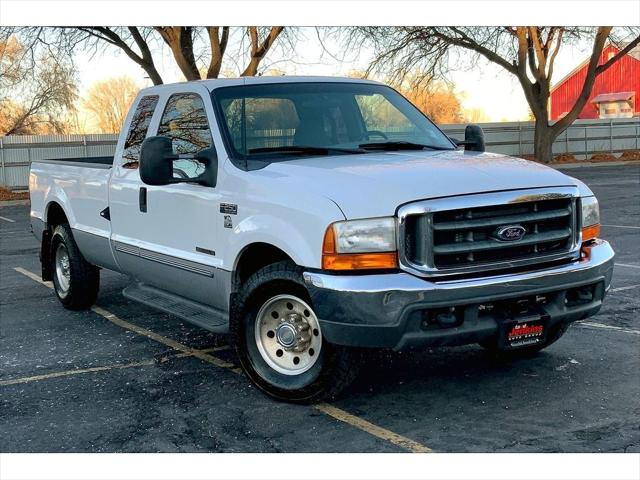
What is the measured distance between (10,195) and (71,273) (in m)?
19.5

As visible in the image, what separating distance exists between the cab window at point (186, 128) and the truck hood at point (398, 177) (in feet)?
2.80

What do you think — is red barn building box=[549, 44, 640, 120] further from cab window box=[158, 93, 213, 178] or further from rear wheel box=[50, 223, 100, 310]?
cab window box=[158, 93, 213, 178]

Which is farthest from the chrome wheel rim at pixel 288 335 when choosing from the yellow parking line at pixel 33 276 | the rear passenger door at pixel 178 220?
the yellow parking line at pixel 33 276

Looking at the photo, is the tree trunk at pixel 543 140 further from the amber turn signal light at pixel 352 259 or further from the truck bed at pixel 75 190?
the amber turn signal light at pixel 352 259

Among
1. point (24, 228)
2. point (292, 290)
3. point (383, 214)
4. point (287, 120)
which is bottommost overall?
point (24, 228)

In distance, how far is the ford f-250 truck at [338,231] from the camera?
15.3 feet

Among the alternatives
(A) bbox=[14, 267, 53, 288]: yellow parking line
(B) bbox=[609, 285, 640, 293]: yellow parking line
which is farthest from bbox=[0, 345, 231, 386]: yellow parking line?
(B) bbox=[609, 285, 640, 293]: yellow parking line

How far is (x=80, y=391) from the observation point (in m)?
5.68

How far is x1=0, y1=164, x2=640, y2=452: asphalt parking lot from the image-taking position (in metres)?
4.56

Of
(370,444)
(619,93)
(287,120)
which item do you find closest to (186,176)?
(287,120)

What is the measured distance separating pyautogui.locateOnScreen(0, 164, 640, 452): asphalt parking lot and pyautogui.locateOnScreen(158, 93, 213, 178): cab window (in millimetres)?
1454

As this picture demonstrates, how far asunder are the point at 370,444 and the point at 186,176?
241cm

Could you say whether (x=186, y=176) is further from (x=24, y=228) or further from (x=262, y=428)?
(x=24, y=228)

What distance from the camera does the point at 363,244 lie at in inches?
183
